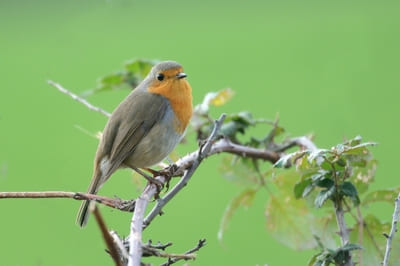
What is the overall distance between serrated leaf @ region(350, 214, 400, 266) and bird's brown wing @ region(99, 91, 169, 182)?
3.25ft

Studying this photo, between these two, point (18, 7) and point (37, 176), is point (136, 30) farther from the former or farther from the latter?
point (37, 176)

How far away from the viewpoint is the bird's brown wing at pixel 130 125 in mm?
2943

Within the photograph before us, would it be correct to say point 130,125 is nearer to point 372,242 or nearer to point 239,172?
point 239,172

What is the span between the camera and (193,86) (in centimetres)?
923

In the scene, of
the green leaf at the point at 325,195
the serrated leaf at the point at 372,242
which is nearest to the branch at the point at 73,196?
the green leaf at the point at 325,195

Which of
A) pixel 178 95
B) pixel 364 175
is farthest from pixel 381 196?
pixel 178 95

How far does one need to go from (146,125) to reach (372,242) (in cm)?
123

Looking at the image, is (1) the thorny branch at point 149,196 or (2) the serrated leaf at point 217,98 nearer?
(1) the thorny branch at point 149,196

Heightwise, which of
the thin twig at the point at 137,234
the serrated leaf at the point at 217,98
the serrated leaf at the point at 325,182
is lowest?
the thin twig at the point at 137,234

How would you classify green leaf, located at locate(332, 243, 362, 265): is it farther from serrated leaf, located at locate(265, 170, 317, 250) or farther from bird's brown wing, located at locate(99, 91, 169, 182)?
bird's brown wing, located at locate(99, 91, 169, 182)

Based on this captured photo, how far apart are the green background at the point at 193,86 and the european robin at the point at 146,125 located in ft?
1.02

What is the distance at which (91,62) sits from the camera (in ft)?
35.1

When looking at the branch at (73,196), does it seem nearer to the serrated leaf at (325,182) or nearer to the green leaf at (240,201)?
the serrated leaf at (325,182)

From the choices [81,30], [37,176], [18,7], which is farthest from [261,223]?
[18,7]
